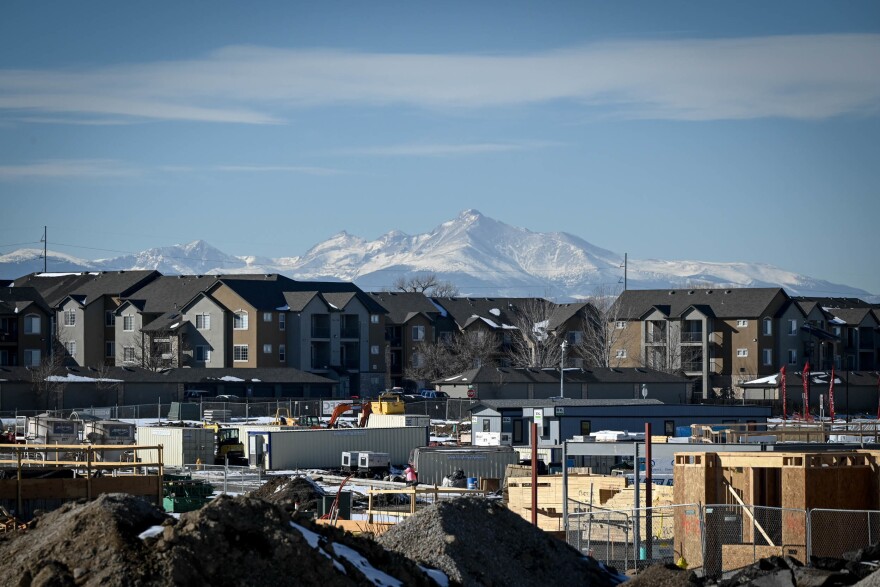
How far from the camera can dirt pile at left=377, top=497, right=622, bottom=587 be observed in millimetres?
21234

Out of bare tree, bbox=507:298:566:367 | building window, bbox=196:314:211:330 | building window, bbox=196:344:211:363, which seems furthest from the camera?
bare tree, bbox=507:298:566:367

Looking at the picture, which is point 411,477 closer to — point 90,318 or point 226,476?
point 226,476

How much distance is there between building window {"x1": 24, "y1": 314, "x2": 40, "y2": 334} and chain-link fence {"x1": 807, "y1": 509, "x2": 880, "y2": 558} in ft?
302

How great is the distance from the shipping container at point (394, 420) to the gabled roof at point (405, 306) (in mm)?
54641

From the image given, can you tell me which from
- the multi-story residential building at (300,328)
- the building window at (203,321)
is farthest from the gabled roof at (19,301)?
the multi-story residential building at (300,328)

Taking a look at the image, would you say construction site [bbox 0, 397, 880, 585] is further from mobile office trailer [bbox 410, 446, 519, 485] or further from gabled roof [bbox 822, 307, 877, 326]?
gabled roof [bbox 822, 307, 877, 326]

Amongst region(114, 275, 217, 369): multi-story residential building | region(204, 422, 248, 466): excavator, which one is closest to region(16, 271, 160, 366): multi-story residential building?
region(114, 275, 217, 369): multi-story residential building

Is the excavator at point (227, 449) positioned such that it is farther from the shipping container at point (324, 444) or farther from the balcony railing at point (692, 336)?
the balcony railing at point (692, 336)

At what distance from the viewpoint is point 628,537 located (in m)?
32.4

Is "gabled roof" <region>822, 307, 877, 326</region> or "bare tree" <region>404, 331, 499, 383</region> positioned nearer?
"bare tree" <region>404, 331, 499, 383</region>

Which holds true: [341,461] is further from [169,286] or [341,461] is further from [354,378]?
[169,286]

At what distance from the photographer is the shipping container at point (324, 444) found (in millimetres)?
57188

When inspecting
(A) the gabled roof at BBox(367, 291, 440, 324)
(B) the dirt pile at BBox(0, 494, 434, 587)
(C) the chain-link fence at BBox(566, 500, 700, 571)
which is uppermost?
(A) the gabled roof at BBox(367, 291, 440, 324)

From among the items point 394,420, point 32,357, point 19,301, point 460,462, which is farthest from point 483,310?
point 460,462
